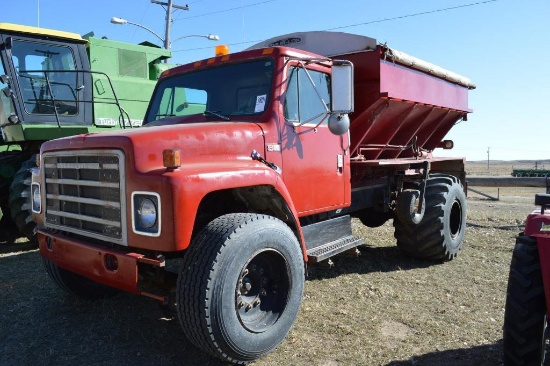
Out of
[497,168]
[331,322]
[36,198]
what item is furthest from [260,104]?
[497,168]

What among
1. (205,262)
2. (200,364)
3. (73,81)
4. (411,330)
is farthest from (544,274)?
(73,81)

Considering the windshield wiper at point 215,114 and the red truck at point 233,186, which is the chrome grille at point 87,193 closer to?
the red truck at point 233,186

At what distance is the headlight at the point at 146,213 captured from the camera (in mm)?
3045

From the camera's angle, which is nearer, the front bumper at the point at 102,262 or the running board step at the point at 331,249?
the front bumper at the point at 102,262

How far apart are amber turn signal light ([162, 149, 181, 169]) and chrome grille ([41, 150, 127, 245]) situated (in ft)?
1.06

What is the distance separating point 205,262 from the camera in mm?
3096

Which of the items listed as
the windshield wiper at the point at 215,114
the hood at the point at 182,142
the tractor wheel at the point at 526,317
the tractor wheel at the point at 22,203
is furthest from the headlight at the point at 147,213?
the tractor wheel at the point at 22,203

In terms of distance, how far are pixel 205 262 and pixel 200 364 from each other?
2.75 ft

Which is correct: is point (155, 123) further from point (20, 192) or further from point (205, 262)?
point (20, 192)

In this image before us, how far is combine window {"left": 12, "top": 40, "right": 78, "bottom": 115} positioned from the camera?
→ 736 centimetres

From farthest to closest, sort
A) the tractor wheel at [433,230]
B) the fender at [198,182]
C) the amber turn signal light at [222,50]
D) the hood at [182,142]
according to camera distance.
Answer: the tractor wheel at [433,230], the amber turn signal light at [222,50], the hood at [182,142], the fender at [198,182]

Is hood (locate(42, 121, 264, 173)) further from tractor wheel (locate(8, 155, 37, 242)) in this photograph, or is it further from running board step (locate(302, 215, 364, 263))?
tractor wheel (locate(8, 155, 37, 242))

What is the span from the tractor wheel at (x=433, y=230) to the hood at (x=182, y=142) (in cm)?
299

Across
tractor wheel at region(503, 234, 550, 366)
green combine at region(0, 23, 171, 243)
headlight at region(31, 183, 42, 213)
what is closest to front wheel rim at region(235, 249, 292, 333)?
tractor wheel at region(503, 234, 550, 366)
